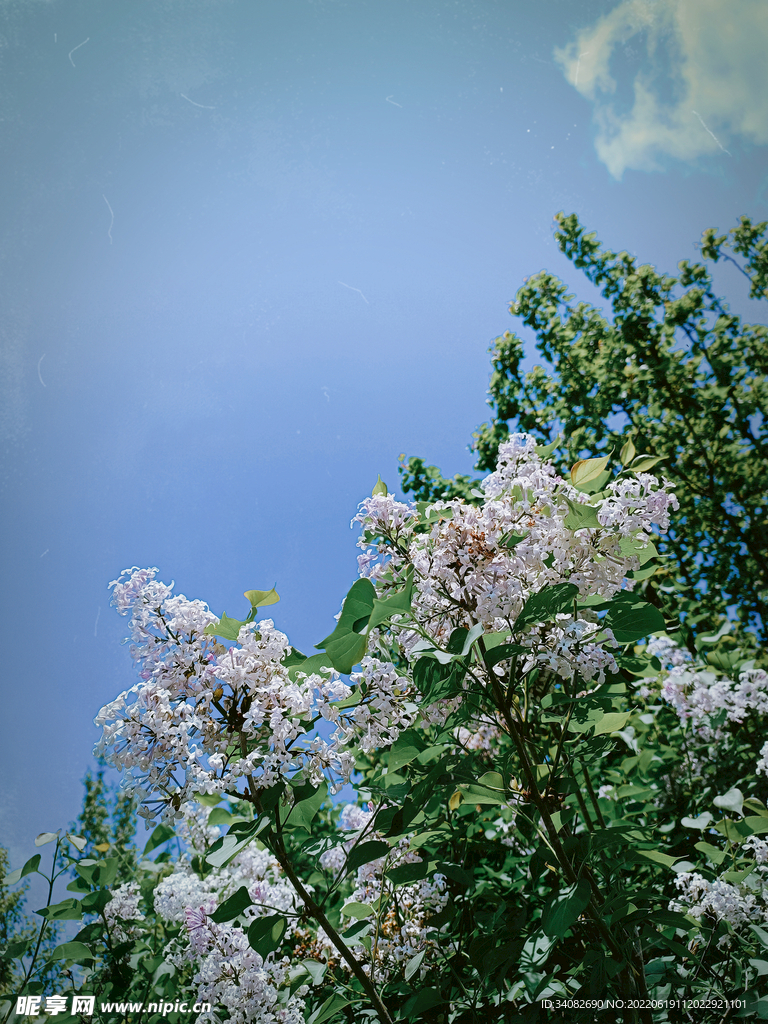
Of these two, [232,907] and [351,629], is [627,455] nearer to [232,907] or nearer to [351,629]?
[351,629]

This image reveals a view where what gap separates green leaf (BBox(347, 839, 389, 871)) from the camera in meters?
1.07

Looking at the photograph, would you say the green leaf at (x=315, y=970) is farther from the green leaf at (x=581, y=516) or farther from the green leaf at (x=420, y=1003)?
the green leaf at (x=581, y=516)

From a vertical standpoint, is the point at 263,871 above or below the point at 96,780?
below

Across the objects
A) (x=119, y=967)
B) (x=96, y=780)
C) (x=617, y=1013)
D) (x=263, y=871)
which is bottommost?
(x=617, y=1013)

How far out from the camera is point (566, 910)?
38.5 inches

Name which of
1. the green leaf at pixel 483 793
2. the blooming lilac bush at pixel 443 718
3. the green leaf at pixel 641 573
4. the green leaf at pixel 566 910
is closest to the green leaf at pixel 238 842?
the blooming lilac bush at pixel 443 718

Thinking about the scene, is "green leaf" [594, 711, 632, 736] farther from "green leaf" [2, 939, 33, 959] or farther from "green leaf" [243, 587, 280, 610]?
"green leaf" [2, 939, 33, 959]

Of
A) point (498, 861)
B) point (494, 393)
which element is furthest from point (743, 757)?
point (494, 393)

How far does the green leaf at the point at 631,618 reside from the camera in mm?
1060

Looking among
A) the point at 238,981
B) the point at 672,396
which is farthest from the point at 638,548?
the point at 672,396

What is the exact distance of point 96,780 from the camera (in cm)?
788

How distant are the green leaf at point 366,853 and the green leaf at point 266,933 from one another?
0.18 m

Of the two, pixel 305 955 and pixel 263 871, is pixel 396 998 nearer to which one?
pixel 305 955

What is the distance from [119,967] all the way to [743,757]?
2683mm
